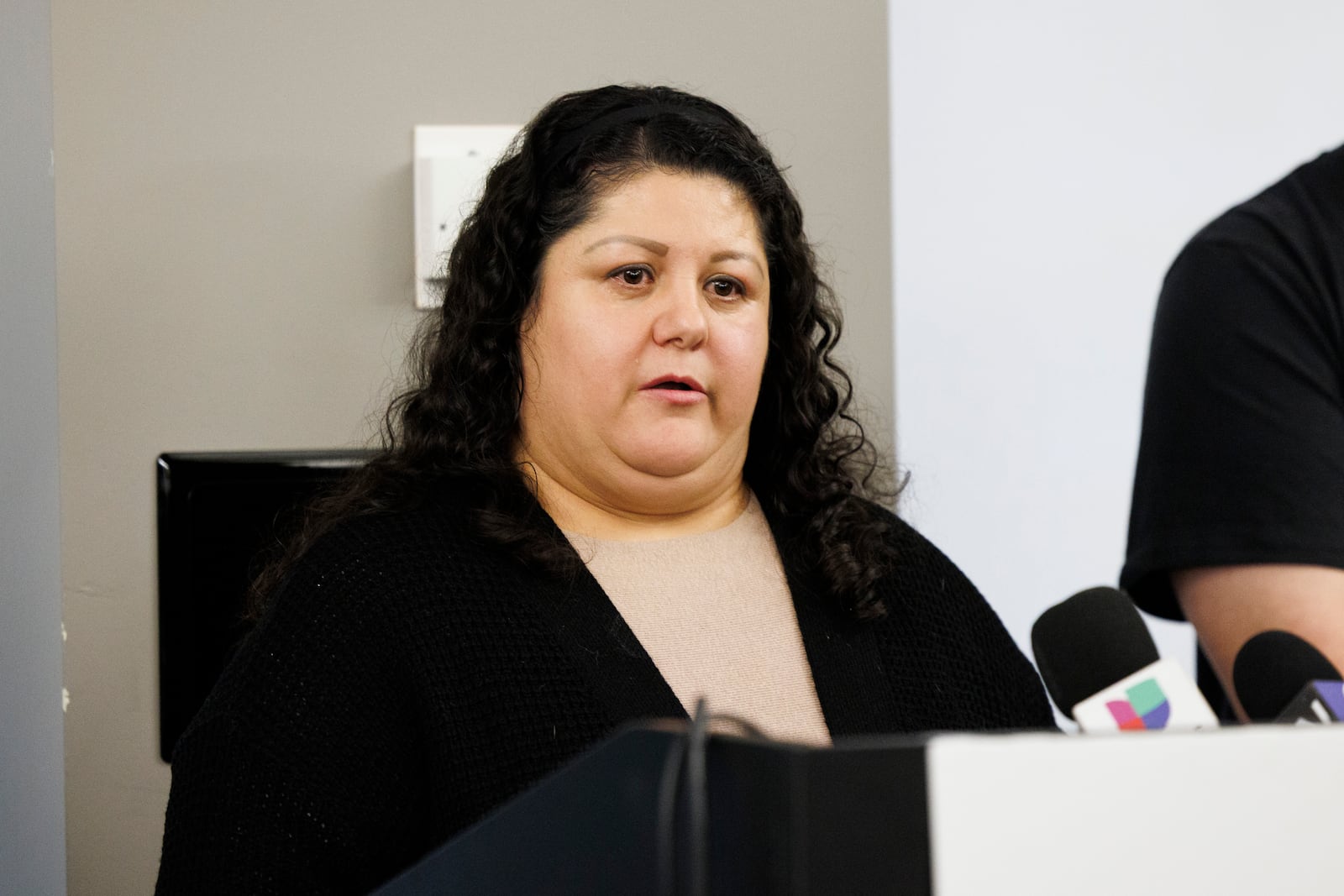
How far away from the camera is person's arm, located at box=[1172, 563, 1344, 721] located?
885 mm

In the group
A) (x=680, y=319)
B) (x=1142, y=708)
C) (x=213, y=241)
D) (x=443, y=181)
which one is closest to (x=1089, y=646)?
(x=1142, y=708)

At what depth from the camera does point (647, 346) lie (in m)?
1.21

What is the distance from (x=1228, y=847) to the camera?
1.28ft

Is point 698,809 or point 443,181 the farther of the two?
point 443,181

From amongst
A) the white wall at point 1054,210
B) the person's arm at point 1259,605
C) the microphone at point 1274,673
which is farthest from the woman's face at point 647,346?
the white wall at point 1054,210

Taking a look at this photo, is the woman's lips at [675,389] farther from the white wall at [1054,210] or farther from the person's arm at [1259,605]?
the white wall at [1054,210]

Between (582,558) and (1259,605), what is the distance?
0.56m

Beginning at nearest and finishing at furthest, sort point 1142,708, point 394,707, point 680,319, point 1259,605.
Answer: point 1142,708 → point 1259,605 → point 394,707 → point 680,319

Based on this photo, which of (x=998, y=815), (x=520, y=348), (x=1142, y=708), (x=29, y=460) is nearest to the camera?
(x=998, y=815)

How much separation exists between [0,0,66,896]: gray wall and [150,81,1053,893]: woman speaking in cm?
39

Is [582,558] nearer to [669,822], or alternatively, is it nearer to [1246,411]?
[1246,411]

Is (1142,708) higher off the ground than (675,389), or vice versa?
(675,389)

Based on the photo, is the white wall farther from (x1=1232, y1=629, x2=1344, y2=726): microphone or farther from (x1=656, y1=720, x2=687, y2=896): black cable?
(x1=656, y1=720, x2=687, y2=896): black cable

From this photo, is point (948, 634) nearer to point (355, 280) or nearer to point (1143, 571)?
point (1143, 571)
